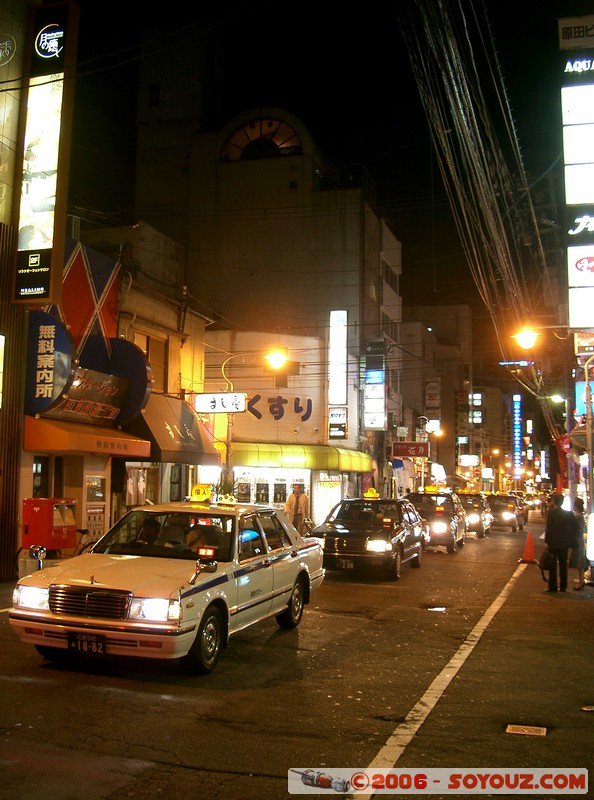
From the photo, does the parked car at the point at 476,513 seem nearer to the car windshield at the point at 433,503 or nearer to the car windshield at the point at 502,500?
the car windshield at the point at 502,500

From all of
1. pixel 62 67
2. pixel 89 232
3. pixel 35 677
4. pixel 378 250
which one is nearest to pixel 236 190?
pixel 378 250

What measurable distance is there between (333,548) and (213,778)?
11010mm

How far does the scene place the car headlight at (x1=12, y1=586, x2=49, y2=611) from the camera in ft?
23.8

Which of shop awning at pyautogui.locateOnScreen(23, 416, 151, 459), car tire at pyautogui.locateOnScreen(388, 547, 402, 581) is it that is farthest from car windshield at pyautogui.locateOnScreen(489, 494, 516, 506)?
shop awning at pyautogui.locateOnScreen(23, 416, 151, 459)

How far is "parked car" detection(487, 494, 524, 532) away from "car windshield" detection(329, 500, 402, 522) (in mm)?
22242

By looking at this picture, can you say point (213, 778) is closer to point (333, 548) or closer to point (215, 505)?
point (215, 505)

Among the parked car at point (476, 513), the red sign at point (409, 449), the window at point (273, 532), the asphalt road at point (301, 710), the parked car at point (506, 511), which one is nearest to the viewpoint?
the asphalt road at point (301, 710)

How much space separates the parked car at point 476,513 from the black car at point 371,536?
1446 centimetres

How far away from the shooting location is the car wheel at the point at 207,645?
24.0ft

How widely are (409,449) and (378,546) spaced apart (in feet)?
79.9

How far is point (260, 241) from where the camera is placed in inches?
1542

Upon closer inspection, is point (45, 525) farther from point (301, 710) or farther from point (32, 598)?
point (301, 710)

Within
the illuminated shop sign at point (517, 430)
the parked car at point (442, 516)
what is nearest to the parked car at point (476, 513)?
the parked car at point (442, 516)

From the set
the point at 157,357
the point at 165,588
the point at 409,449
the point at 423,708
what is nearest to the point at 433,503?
the point at 157,357
